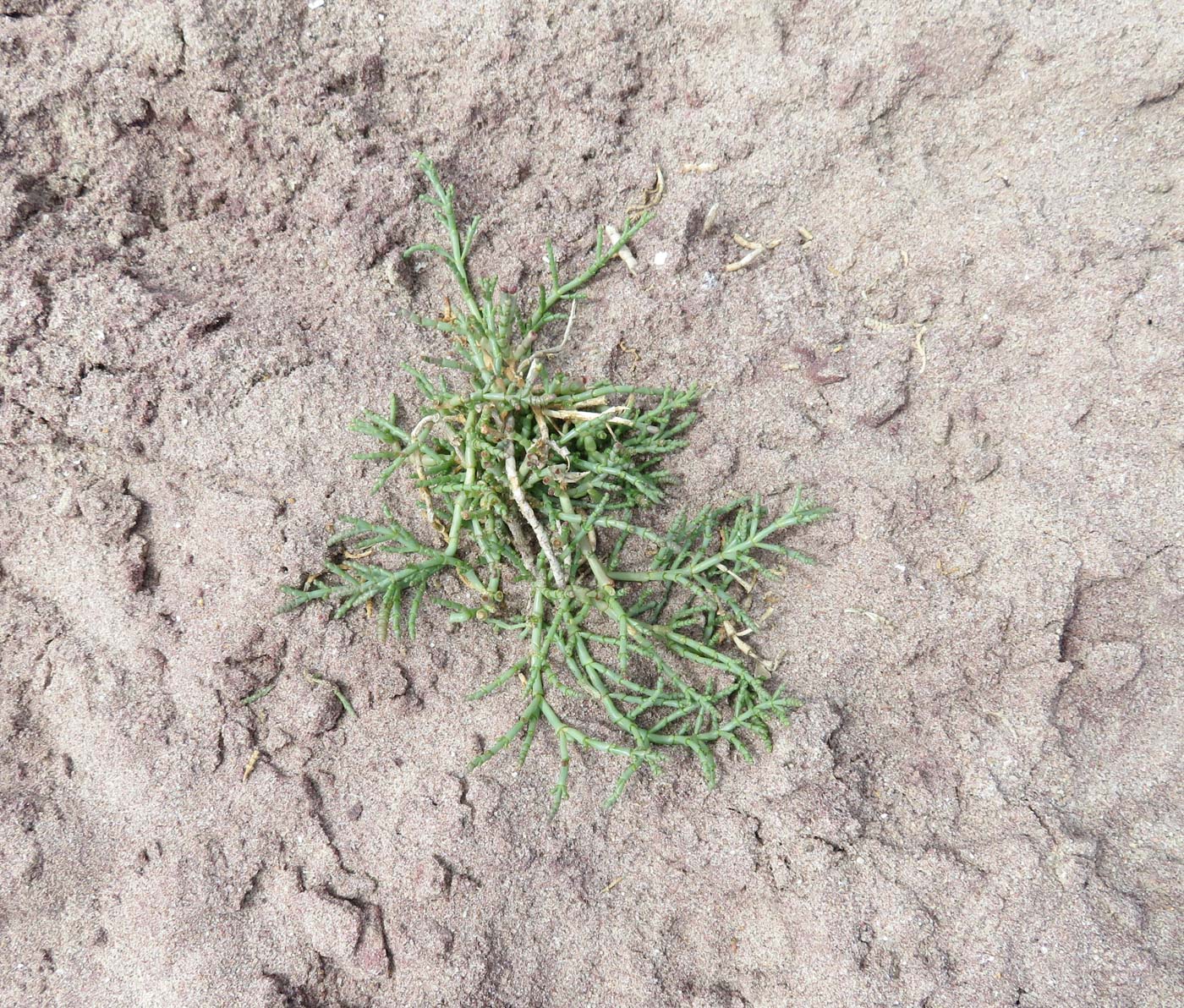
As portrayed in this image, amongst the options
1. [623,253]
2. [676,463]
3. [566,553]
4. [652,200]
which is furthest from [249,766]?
[652,200]

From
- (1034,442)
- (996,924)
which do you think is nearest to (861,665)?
(996,924)

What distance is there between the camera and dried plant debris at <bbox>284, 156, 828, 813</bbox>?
182cm

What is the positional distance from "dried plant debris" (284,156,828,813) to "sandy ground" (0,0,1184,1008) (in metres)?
0.10

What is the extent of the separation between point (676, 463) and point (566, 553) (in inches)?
16.9

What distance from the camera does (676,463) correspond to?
6.77 ft

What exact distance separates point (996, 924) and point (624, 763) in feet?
3.15

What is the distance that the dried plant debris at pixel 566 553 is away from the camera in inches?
71.7

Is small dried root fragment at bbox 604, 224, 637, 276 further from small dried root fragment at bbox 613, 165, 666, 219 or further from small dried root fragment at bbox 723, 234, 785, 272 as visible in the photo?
small dried root fragment at bbox 723, 234, 785, 272

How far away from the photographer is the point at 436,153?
2.16 m

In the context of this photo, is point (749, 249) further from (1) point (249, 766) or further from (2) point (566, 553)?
(1) point (249, 766)

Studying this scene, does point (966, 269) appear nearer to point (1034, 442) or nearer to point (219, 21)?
point (1034, 442)

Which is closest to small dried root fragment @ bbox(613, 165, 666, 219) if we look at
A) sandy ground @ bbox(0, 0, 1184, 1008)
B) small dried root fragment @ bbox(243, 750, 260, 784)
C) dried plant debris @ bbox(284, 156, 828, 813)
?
sandy ground @ bbox(0, 0, 1184, 1008)

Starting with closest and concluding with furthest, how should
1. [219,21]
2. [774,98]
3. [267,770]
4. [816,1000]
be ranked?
[816,1000], [267,770], [219,21], [774,98]

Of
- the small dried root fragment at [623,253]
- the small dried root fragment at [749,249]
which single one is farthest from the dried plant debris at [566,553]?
the small dried root fragment at [749,249]
